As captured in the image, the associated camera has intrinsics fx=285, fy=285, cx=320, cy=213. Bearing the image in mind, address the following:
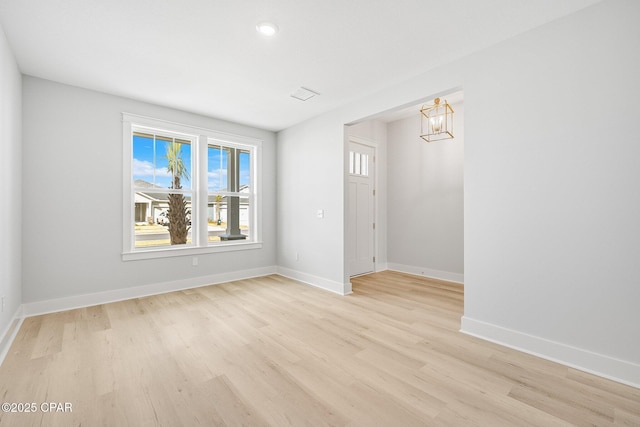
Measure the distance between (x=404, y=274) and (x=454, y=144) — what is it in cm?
248

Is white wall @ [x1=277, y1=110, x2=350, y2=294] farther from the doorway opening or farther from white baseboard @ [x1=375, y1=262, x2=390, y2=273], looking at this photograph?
white baseboard @ [x1=375, y1=262, x2=390, y2=273]

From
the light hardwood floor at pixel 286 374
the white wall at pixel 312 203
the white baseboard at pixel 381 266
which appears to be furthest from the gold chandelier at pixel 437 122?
the light hardwood floor at pixel 286 374

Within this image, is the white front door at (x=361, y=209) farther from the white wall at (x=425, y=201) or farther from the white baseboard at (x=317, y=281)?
the white baseboard at (x=317, y=281)

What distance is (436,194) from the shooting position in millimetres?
5098

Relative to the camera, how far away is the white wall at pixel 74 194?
324 centimetres

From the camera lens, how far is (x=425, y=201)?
5.24m

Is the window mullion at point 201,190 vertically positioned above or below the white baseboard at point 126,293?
above

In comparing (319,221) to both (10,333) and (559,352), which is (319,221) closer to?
(559,352)

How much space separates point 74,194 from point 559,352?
17.1ft

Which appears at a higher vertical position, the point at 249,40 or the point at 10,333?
the point at 249,40

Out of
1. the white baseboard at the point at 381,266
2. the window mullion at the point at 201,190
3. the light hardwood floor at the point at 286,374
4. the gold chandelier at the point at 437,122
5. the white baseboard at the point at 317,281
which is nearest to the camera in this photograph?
the light hardwood floor at the point at 286,374

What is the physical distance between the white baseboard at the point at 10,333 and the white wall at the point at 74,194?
21 cm

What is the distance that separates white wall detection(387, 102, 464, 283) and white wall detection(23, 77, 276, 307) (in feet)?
13.5

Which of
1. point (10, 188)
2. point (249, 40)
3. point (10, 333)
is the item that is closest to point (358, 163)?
point (249, 40)
